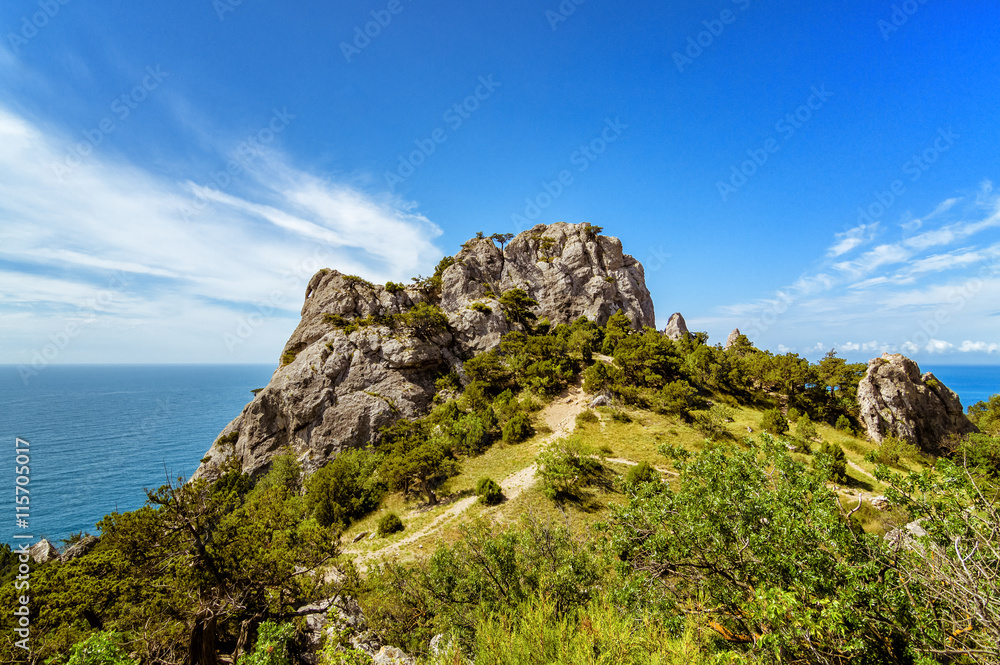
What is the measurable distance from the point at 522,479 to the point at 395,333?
30.5 metres

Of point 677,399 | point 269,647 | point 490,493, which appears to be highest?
point 677,399

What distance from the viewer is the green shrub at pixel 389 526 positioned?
75.4ft

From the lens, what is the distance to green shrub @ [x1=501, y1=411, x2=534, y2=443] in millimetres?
32500

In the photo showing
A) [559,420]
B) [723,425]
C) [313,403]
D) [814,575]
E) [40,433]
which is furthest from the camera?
[40,433]

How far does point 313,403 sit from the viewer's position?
42.6 metres

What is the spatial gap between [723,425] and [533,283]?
4281 cm

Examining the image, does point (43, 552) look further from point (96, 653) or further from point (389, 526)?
point (96, 653)

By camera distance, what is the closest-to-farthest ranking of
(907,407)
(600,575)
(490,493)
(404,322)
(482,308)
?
(600,575) → (490,493) → (907,407) → (404,322) → (482,308)

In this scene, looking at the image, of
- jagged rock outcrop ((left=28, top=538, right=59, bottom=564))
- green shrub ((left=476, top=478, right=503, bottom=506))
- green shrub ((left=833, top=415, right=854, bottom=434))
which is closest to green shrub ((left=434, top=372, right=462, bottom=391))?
green shrub ((left=476, top=478, right=503, bottom=506))

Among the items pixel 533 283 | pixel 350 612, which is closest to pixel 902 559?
pixel 350 612

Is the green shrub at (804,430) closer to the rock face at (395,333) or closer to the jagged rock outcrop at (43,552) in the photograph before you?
the rock face at (395,333)

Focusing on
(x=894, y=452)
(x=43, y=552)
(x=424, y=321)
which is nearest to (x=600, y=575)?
(x=894, y=452)

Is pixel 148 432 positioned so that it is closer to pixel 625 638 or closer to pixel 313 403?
pixel 313 403

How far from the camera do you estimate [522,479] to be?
25062mm
